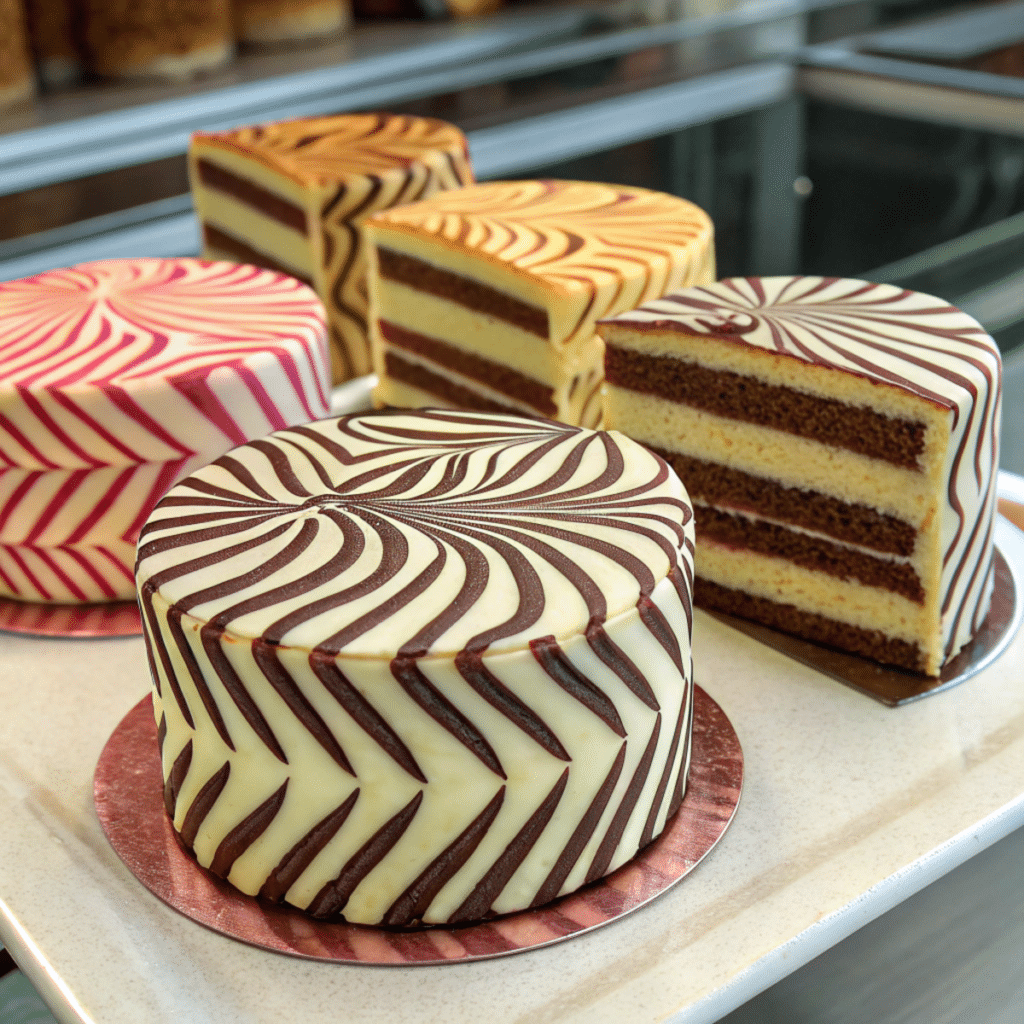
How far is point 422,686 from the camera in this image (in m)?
1.04

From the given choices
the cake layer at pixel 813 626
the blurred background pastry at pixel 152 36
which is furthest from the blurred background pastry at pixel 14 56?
the cake layer at pixel 813 626

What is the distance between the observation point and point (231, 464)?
1351 millimetres

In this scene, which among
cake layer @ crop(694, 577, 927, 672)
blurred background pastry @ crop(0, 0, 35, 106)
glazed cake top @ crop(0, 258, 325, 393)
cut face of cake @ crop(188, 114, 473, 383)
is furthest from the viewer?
blurred background pastry @ crop(0, 0, 35, 106)

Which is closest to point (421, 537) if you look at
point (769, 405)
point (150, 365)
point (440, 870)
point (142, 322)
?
point (440, 870)

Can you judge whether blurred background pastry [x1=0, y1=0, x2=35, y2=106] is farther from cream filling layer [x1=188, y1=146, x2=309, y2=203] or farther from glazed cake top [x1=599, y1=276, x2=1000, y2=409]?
glazed cake top [x1=599, y1=276, x2=1000, y2=409]

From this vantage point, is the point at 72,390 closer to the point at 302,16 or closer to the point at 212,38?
the point at 212,38

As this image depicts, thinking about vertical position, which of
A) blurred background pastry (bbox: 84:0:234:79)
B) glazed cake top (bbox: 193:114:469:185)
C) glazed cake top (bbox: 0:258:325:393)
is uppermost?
blurred background pastry (bbox: 84:0:234:79)

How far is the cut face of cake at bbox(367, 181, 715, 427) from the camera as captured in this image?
175 cm

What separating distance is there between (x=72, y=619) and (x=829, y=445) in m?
0.93

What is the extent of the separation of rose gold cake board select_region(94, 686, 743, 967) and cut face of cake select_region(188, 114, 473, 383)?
102cm

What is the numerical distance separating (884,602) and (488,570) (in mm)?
550

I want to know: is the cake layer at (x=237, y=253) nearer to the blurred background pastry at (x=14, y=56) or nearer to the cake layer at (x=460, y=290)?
the cake layer at (x=460, y=290)

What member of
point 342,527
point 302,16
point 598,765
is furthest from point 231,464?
point 302,16

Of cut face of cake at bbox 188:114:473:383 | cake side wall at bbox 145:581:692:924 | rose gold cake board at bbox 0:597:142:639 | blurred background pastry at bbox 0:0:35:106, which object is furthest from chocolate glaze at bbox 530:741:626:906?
blurred background pastry at bbox 0:0:35:106
